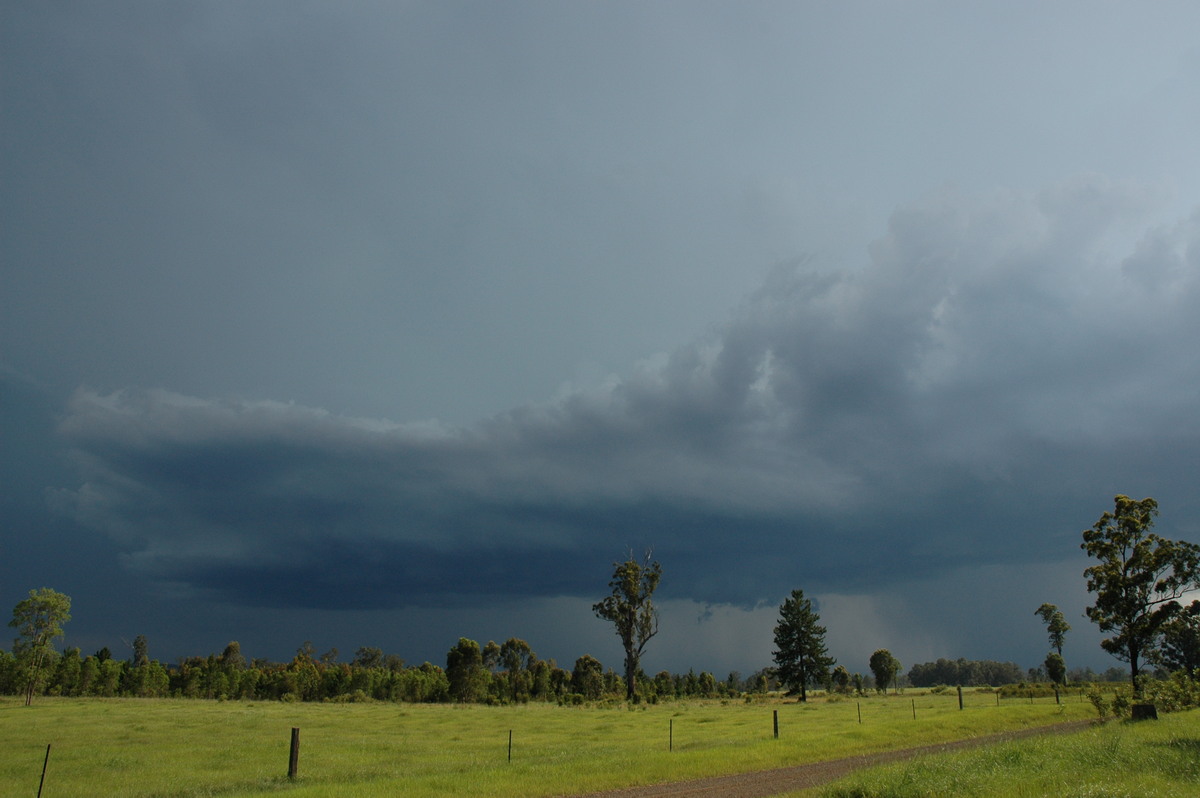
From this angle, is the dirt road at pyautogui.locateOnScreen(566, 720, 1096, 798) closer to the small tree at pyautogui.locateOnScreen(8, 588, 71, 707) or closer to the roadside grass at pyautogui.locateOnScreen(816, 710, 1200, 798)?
the roadside grass at pyautogui.locateOnScreen(816, 710, 1200, 798)

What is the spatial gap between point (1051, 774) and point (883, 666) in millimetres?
136654

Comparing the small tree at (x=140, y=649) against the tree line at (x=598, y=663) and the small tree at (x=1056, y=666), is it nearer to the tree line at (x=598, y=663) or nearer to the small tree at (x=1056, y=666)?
the tree line at (x=598, y=663)

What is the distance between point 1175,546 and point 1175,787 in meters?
51.9

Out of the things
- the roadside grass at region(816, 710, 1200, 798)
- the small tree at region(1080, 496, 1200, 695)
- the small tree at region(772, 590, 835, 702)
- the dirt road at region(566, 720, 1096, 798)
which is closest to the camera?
the roadside grass at region(816, 710, 1200, 798)

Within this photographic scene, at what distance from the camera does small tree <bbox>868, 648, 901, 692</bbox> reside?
139750 mm

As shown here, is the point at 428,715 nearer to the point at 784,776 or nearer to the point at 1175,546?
the point at 784,776

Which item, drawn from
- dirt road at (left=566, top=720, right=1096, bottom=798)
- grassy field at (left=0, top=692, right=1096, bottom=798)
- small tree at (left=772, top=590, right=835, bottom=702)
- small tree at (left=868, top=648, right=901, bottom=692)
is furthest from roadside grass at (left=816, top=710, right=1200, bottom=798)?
small tree at (left=868, top=648, right=901, bottom=692)

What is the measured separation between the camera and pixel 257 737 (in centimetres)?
4138

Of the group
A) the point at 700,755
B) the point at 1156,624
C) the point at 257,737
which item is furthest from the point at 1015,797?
the point at 1156,624

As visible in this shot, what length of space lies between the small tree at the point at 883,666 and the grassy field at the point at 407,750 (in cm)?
8966

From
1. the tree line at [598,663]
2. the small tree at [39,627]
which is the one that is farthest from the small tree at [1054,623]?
the small tree at [39,627]

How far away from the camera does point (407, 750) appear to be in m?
34.9

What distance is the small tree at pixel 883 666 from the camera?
140 m

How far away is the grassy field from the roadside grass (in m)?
8.26
